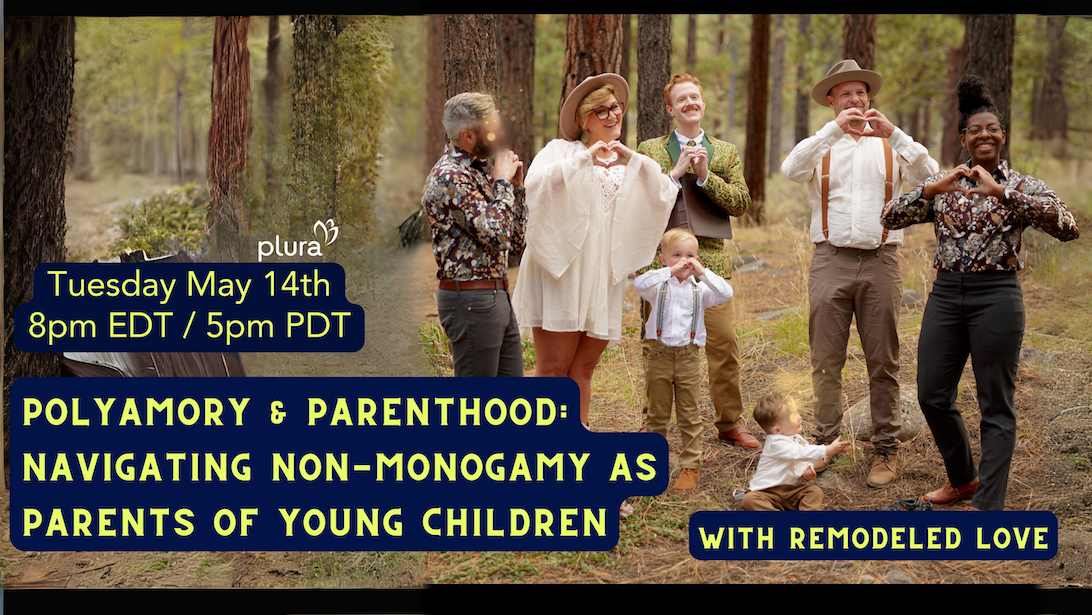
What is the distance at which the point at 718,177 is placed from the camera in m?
4.17

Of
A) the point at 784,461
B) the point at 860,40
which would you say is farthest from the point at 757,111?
the point at 784,461

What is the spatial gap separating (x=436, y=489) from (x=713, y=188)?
6.15 ft

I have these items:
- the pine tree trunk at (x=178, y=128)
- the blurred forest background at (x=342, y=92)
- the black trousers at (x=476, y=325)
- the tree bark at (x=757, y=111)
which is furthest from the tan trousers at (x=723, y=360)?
the tree bark at (x=757, y=111)

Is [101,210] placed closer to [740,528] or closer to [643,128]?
[643,128]

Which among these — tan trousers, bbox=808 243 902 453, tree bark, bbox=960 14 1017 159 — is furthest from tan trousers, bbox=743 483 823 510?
tree bark, bbox=960 14 1017 159

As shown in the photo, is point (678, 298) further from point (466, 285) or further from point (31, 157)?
point (31, 157)

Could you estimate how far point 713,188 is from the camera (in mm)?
4109

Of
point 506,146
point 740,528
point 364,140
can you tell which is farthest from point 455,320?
point 364,140

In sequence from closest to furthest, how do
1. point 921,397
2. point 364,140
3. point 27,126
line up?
point 921,397 → point 27,126 → point 364,140

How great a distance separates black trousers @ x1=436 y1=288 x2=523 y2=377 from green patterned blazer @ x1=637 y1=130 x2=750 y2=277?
0.84 meters

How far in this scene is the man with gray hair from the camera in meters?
3.64

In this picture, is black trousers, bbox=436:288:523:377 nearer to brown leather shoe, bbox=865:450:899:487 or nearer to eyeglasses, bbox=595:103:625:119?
eyeglasses, bbox=595:103:625:119

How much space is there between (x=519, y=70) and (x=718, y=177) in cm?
542

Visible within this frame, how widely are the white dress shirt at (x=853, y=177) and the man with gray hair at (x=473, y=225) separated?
4.63ft
